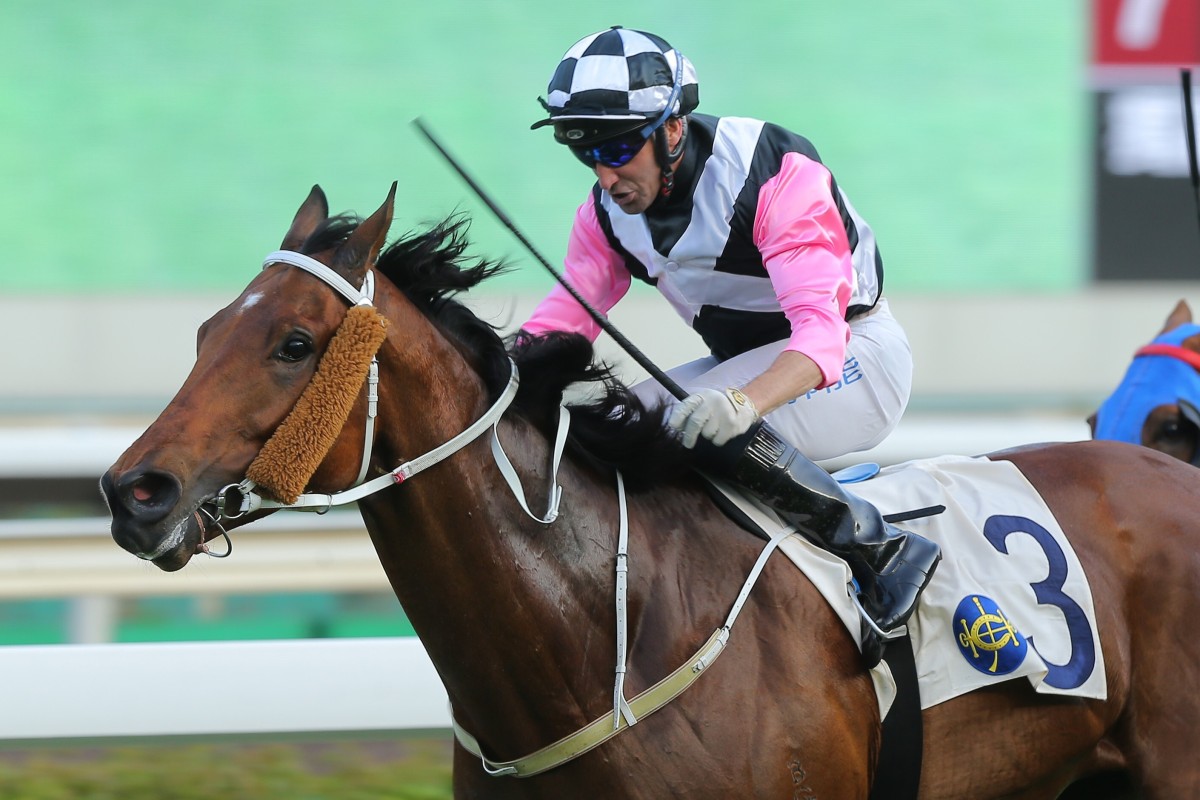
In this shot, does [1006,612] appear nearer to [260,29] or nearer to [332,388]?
[332,388]

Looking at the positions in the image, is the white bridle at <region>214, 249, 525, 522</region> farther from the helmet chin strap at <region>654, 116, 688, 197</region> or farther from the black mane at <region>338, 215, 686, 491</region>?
the helmet chin strap at <region>654, 116, 688, 197</region>

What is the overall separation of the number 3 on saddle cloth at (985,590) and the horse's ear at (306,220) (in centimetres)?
90

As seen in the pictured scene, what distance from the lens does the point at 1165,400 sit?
3.97 meters

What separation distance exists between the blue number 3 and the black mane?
725 mm

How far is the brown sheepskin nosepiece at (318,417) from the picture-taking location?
7.28 feet

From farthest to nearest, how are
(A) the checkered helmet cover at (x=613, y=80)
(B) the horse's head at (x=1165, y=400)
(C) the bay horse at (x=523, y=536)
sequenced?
1. (B) the horse's head at (x=1165, y=400)
2. (A) the checkered helmet cover at (x=613, y=80)
3. (C) the bay horse at (x=523, y=536)

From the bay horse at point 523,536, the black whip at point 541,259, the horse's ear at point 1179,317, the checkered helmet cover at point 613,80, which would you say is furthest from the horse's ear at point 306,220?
the horse's ear at point 1179,317

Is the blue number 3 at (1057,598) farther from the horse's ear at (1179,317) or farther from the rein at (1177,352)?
the horse's ear at (1179,317)

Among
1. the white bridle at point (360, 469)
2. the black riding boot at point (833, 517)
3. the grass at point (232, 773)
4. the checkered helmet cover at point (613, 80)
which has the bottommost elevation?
the grass at point (232, 773)

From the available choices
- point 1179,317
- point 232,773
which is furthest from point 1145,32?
point 232,773

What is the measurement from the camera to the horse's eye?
2266mm

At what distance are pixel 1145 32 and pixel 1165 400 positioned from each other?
3111 millimetres

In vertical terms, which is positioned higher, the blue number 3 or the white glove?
the white glove

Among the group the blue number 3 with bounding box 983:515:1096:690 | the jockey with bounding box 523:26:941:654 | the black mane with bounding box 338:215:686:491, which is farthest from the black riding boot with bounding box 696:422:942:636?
the blue number 3 with bounding box 983:515:1096:690
